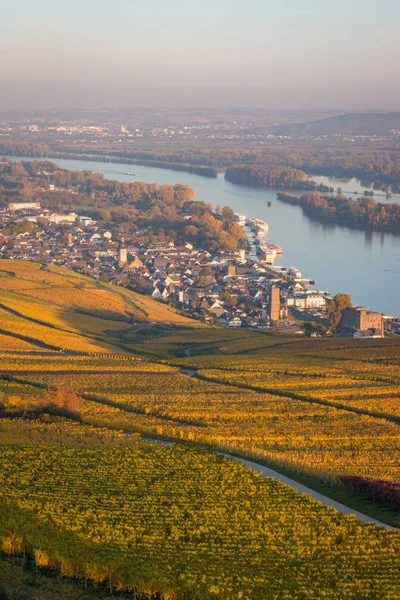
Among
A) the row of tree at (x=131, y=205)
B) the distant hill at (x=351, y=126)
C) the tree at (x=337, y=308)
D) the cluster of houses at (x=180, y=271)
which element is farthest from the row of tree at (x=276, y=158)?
the tree at (x=337, y=308)

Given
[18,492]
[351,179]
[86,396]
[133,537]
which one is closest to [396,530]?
[133,537]

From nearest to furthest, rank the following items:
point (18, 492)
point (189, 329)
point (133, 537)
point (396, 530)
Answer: point (133, 537) → point (396, 530) → point (18, 492) → point (189, 329)

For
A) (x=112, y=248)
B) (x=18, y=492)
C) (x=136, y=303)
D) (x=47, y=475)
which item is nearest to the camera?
(x=18, y=492)

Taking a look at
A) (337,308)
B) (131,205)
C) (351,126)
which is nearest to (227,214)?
(131,205)

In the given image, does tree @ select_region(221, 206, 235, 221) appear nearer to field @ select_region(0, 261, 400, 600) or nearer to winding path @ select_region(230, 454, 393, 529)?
field @ select_region(0, 261, 400, 600)

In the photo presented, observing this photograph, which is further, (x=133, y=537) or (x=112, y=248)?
(x=112, y=248)

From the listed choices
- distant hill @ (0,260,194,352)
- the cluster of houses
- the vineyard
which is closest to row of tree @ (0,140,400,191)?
the cluster of houses

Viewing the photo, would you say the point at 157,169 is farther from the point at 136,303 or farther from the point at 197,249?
the point at 136,303

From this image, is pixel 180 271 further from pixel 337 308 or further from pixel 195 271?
pixel 337 308
